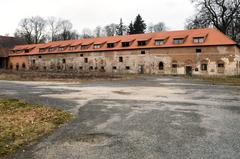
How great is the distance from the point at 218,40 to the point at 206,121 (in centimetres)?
3778

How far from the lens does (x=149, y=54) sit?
51.2 m

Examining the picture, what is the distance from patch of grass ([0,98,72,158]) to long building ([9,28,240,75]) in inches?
1483

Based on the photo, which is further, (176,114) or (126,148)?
(176,114)

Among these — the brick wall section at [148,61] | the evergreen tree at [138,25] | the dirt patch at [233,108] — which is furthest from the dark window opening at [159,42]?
the dirt patch at [233,108]

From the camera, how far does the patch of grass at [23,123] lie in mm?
7268

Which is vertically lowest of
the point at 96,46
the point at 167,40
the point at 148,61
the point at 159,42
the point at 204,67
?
the point at 204,67

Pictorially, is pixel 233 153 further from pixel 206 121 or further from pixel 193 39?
pixel 193 39

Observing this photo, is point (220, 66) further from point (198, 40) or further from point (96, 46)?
point (96, 46)

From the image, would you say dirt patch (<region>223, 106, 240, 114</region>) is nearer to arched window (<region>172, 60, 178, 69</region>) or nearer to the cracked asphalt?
the cracked asphalt

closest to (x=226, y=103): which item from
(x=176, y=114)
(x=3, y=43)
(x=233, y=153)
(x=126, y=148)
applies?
(x=176, y=114)

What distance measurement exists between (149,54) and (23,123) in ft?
142

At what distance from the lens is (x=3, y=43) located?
76.4 metres

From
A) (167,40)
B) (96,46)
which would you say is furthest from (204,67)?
(96,46)

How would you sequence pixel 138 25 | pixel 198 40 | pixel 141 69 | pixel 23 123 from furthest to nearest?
pixel 138 25, pixel 141 69, pixel 198 40, pixel 23 123
